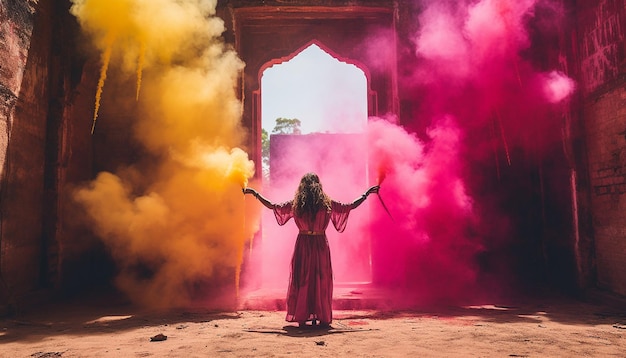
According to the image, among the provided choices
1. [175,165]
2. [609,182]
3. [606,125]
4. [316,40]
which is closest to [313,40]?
[316,40]

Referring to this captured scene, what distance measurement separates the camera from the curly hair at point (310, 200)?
5.61m

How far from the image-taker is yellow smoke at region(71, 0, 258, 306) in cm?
759

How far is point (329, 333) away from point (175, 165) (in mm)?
4962

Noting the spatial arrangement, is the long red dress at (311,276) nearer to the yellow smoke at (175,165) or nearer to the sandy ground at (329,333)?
the sandy ground at (329,333)

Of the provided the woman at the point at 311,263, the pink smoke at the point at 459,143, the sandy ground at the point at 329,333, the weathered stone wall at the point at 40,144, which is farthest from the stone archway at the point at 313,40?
the sandy ground at the point at 329,333

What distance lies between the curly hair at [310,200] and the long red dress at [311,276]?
0.26 ft

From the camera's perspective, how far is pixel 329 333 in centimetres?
499

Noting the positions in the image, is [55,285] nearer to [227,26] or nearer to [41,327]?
[41,327]

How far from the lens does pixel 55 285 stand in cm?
739

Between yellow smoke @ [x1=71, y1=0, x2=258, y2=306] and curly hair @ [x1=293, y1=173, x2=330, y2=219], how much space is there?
6.68ft

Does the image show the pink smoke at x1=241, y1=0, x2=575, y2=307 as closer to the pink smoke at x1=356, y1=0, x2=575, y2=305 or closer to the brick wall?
the pink smoke at x1=356, y1=0, x2=575, y2=305

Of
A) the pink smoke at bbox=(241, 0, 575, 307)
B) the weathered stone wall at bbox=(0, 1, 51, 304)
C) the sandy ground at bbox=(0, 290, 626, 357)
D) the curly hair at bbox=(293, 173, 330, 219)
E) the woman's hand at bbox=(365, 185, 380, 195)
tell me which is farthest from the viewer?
the pink smoke at bbox=(241, 0, 575, 307)

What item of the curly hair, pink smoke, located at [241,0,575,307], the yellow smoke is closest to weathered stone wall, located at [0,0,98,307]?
the yellow smoke

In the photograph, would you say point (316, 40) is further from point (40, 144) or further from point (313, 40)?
point (40, 144)
